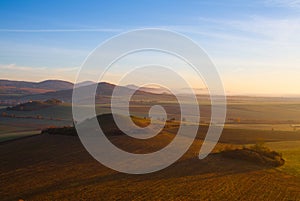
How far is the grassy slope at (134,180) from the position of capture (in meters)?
18.1

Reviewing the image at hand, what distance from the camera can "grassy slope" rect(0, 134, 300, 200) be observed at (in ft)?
59.3

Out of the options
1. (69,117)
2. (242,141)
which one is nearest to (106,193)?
(242,141)

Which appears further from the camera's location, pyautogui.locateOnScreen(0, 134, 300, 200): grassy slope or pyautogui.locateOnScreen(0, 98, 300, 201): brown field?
pyautogui.locateOnScreen(0, 98, 300, 201): brown field

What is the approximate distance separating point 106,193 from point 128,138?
18397 mm

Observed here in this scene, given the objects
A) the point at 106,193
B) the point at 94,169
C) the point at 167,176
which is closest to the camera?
the point at 106,193

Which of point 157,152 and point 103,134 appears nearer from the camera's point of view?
point 157,152

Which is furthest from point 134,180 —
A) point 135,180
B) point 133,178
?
point 133,178

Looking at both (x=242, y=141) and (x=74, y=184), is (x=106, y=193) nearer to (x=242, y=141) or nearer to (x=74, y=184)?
(x=74, y=184)

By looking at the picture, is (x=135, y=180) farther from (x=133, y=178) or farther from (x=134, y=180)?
(x=133, y=178)

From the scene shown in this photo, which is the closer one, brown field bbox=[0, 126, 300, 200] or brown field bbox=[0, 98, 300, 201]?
brown field bbox=[0, 126, 300, 200]

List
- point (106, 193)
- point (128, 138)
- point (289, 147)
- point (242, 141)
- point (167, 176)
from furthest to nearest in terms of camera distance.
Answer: point (242, 141), point (289, 147), point (128, 138), point (167, 176), point (106, 193)

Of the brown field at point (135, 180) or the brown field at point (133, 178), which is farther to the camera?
the brown field at point (133, 178)

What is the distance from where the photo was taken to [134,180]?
21.1 meters

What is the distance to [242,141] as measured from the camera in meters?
44.4
